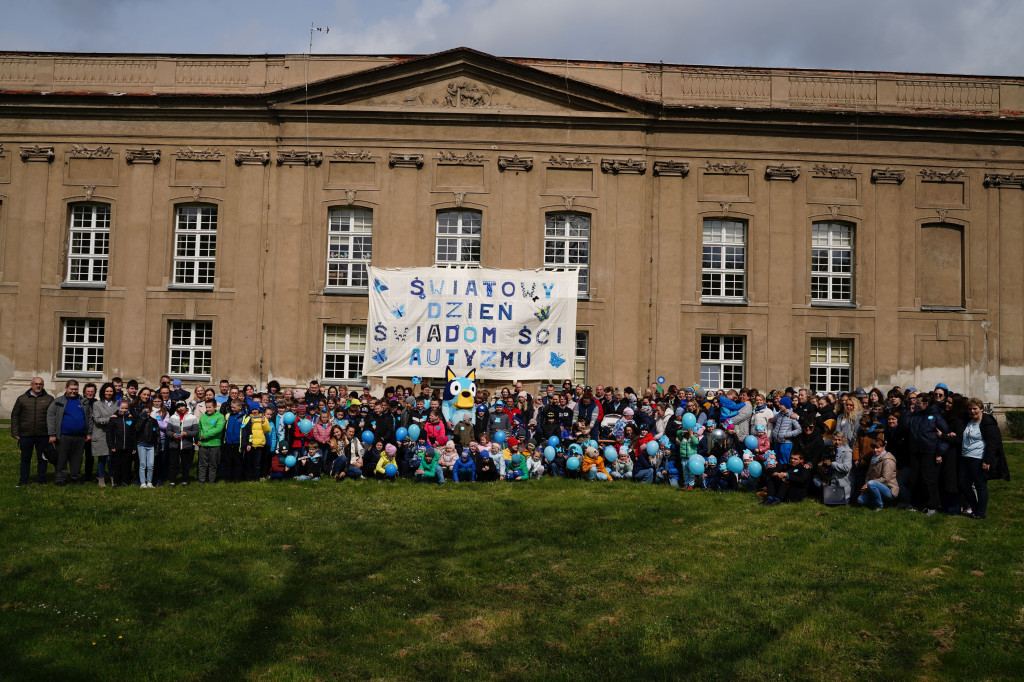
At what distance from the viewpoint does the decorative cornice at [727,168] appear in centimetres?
2562

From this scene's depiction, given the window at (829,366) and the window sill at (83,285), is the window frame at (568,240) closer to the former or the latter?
the window at (829,366)

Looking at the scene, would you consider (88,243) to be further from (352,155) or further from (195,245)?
(352,155)

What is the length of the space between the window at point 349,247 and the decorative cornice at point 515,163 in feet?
14.7

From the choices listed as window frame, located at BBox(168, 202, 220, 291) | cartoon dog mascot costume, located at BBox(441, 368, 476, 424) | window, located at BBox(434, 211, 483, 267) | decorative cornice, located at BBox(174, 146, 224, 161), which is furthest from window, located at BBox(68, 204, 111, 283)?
cartoon dog mascot costume, located at BBox(441, 368, 476, 424)

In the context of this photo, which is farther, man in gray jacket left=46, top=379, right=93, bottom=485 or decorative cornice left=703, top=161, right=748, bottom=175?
decorative cornice left=703, top=161, right=748, bottom=175

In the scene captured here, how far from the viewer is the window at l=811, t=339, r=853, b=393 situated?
25.6 metres

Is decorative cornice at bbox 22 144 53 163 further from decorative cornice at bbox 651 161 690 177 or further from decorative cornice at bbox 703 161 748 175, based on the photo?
decorative cornice at bbox 703 161 748 175

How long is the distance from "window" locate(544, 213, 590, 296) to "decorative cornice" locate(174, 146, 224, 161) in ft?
35.7

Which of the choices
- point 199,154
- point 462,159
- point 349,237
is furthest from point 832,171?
point 199,154

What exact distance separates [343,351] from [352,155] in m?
6.28

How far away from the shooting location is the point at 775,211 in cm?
2552

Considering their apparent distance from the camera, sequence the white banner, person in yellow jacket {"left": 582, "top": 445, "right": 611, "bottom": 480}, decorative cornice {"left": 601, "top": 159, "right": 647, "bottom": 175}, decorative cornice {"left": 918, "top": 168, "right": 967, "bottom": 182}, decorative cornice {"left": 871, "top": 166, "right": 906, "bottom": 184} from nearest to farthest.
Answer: person in yellow jacket {"left": 582, "top": 445, "right": 611, "bottom": 480}
the white banner
decorative cornice {"left": 601, "top": 159, "right": 647, "bottom": 175}
decorative cornice {"left": 871, "top": 166, "right": 906, "bottom": 184}
decorative cornice {"left": 918, "top": 168, "right": 967, "bottom": 182}

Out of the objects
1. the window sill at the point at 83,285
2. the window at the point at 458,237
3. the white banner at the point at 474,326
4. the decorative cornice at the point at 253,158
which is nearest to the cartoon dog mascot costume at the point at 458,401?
the white banner at the point at 474,326

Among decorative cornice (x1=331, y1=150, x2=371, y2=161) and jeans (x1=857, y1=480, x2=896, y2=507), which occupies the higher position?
decorative cornice (x1=331, y1=150, x2=371, y2=161)
